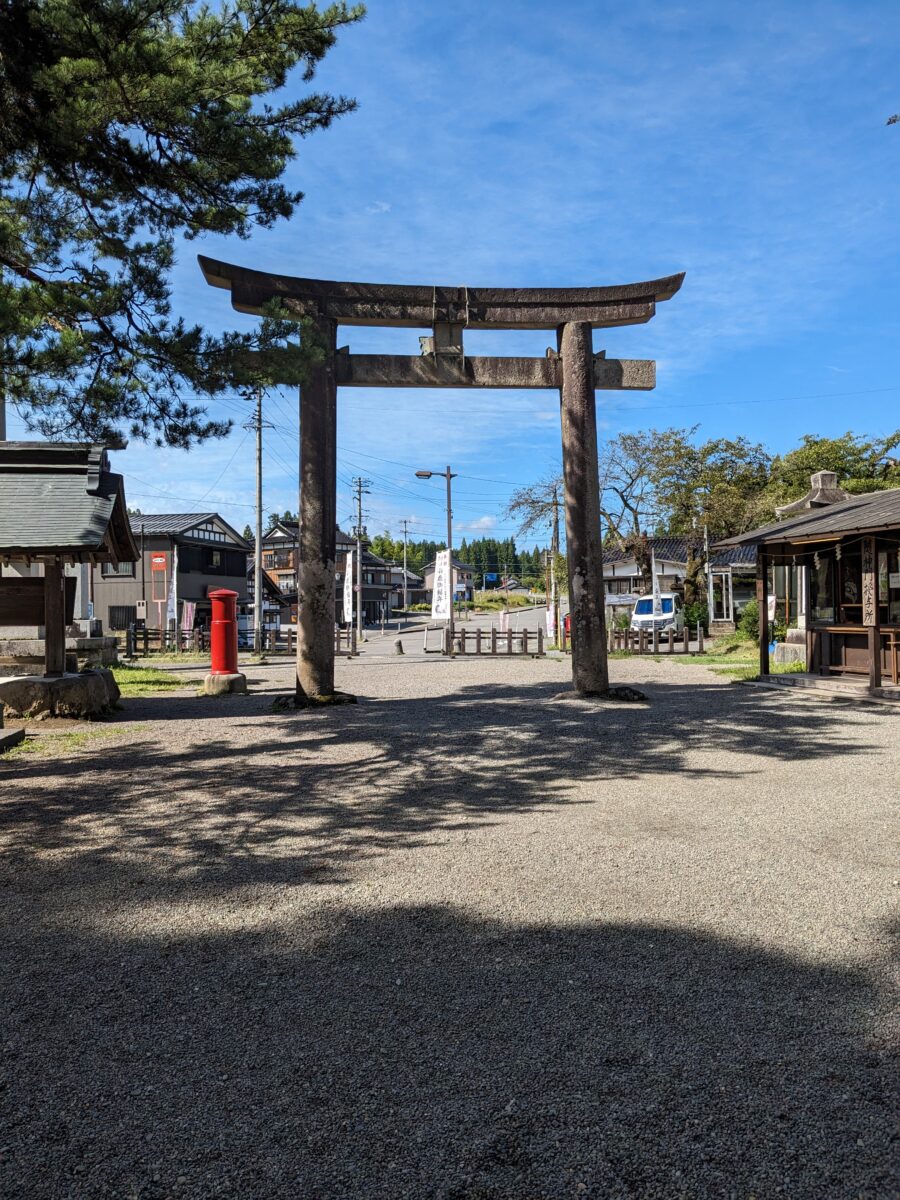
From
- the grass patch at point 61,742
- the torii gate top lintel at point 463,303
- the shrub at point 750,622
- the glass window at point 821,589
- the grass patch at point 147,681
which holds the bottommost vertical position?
the grass patch at point 147,681

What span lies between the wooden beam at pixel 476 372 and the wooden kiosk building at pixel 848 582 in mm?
3843

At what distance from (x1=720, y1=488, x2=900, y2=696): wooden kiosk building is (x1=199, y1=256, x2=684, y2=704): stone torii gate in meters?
3.88

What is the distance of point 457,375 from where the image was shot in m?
11.3

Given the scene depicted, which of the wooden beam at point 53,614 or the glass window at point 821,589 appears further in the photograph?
the glass window at point 821,589

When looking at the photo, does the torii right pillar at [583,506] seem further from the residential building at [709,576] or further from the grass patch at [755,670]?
the residential building at [709,576]

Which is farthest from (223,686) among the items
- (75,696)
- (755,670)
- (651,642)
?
(651,642)

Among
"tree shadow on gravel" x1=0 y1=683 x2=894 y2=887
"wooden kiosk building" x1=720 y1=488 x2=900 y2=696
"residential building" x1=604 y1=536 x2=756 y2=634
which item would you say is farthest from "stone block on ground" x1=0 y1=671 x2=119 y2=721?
"residential building" x1=604 y1=536 x2=756 y2=634

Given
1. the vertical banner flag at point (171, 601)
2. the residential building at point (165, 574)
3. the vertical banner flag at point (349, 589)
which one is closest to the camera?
the vertical banner flag at point (349, 589)

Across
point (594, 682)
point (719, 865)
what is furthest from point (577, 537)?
point (719, 865)

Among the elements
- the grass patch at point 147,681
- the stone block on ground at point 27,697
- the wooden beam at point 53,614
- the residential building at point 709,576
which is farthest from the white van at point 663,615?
the stone block on ground at point 27,697

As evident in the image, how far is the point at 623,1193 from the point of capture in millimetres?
1924

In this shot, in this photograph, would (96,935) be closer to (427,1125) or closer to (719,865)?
(427,1125)

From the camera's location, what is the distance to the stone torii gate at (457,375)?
34.0 feet

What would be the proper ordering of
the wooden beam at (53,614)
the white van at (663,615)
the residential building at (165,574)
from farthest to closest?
the residential building at (165,574) < the white van at (663,615) < the wooden beam at (53,614)
